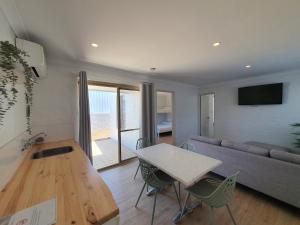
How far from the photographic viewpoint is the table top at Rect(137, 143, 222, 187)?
1.46 meters

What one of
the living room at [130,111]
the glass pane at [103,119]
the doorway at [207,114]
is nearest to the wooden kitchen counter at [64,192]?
the living room at [130,111]

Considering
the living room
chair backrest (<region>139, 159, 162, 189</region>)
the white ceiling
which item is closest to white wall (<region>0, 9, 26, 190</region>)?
the living room

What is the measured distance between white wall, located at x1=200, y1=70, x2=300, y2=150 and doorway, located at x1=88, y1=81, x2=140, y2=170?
335 centimetres

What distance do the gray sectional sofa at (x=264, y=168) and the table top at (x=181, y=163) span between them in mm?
709

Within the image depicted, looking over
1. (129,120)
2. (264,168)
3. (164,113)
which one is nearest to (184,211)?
(264,168)

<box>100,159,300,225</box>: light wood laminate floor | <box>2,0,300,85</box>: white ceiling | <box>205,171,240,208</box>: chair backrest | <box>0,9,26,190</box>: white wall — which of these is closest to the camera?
<box>0,9,26,190</box>: white wall

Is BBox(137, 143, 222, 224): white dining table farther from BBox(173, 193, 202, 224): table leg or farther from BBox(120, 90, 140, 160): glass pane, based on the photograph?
BBox(120, 90, 140, 160): glass pane

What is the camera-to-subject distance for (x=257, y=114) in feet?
13.8

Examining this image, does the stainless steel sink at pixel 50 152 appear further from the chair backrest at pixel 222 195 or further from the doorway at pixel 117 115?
the chair backrest at pixel 222 195

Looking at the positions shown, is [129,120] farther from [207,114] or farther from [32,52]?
[207,114]

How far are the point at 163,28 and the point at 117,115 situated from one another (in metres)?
2.38

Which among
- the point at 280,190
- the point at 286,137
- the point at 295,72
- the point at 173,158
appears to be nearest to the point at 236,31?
the point at 173,158

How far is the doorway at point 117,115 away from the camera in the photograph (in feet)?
11.2

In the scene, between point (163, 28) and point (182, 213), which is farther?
point (182, 213)
